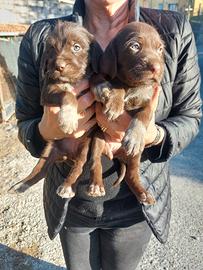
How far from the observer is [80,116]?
1794 mm

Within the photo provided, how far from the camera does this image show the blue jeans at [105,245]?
2145 mm

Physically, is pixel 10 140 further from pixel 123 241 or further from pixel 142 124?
pixel 142 124

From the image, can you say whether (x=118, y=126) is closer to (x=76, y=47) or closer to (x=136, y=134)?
(x=136, y=134)

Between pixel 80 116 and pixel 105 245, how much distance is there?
33.6 inches

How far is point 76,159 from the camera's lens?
185cm

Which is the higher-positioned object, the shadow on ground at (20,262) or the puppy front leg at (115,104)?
the puppy front leg at (115,104)

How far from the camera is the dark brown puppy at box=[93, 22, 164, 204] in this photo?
1.67 meters

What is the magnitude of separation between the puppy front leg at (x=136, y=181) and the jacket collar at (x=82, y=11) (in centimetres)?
72

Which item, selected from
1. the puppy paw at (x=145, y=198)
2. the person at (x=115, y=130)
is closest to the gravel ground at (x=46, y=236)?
the person at (x=115, y=130)

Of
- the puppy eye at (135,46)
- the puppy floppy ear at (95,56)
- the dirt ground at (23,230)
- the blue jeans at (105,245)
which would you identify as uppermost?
the puppy eye at (135,46)

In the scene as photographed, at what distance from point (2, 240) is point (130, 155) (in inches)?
96.1

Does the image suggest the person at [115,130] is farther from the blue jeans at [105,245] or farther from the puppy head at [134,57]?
the puppy head at [134,57]

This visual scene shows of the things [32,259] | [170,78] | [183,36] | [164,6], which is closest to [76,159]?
[170,78]

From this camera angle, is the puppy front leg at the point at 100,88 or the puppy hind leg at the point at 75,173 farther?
the puppy hind leg at the point at 75,173
